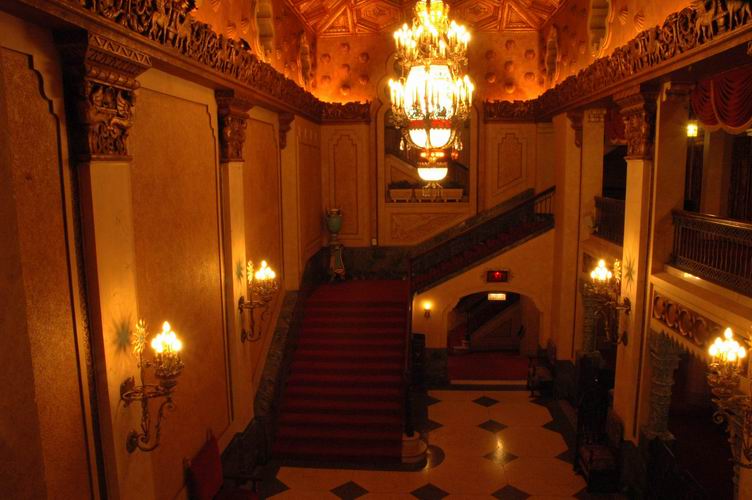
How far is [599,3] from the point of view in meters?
7.79

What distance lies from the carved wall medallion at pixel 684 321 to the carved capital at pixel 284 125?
19.4 feet

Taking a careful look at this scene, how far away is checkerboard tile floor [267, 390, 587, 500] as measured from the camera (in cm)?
727

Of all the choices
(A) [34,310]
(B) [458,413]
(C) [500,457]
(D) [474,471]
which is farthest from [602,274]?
(A) [34,310]

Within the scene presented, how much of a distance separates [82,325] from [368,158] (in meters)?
9.07

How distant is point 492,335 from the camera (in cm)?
1463

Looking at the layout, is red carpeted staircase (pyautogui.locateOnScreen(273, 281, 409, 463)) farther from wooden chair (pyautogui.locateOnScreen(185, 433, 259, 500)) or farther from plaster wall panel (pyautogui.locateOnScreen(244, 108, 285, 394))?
wooden chair (pyautogui.locateOnScreen(185, 433, 259, 500))

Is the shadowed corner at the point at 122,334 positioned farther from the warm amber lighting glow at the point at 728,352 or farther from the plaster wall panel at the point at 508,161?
the plaster wall panel at the point at 508,161

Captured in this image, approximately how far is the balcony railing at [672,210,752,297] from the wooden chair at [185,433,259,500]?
17.6ft

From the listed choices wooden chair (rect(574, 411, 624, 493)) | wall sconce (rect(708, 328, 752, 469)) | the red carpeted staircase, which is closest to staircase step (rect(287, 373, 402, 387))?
the red carpeted staircase

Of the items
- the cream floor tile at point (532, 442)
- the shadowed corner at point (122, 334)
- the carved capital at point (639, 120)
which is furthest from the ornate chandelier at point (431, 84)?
the cream floor tile at point (532, 442)

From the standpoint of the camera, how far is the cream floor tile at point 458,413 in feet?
30.8

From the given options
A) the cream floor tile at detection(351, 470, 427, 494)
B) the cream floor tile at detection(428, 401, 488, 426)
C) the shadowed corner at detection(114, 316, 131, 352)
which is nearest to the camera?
the shadowed corner at detection(114, 316, 131, 352)

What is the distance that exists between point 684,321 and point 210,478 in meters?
5.18

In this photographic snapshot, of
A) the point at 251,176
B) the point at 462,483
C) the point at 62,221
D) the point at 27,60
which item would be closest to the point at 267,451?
the point at 462,483
